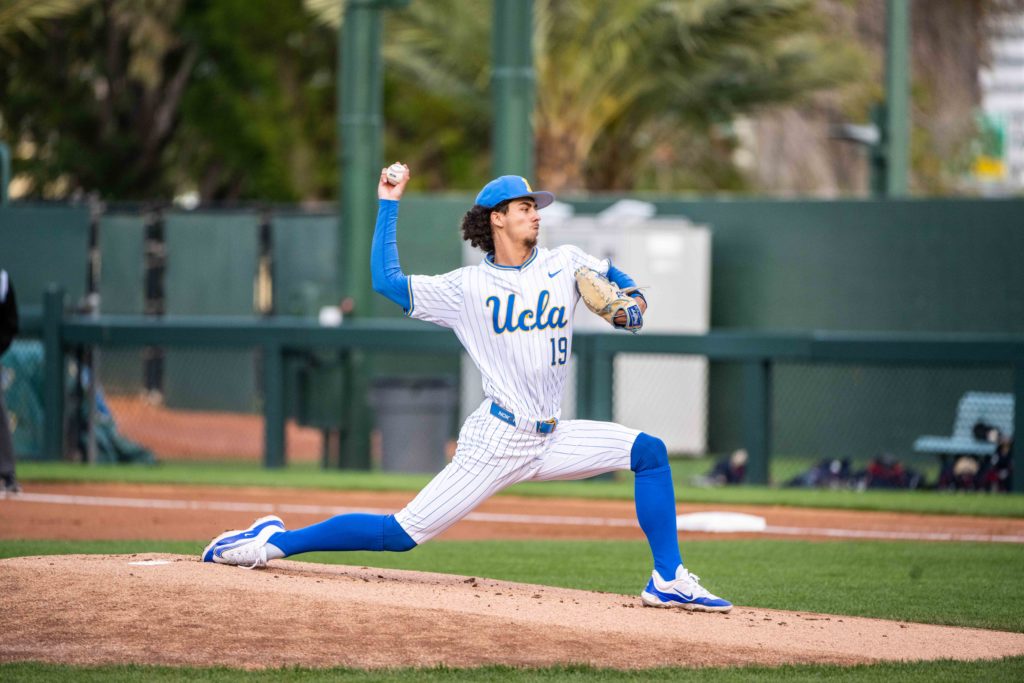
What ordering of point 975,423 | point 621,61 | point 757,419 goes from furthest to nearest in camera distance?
point 621,61
point 975,423
point 757,419

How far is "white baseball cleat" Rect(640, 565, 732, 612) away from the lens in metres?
6.66

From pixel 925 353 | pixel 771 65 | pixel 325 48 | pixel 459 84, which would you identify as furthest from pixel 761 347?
pixel 325 48

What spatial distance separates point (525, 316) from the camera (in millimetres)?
6609

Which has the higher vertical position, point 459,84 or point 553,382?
point 459,84

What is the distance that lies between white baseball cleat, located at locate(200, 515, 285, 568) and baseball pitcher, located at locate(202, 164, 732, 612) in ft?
1.10

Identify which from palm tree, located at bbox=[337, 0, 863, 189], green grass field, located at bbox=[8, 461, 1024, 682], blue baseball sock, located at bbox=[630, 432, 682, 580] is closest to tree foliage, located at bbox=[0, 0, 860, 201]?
palm tree, located at bbox=[337, 0, 863, 189]

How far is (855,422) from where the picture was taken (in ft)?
54.3

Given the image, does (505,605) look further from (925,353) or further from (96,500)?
(925,353)

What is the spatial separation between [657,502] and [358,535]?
1.29 m

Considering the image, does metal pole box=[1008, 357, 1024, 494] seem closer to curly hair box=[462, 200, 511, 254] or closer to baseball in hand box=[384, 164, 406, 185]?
curly hair box=[462, 200, 511, 254]

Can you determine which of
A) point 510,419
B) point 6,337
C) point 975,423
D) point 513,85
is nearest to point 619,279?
point 510,419

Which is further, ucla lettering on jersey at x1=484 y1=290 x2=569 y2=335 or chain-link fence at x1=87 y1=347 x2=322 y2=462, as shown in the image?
chain-link fence at x1=87 y1=347 x2=322 y2=462

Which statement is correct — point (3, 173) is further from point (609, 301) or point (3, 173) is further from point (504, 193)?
point (609, 301)

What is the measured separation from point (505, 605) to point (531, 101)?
8802 millimetres
